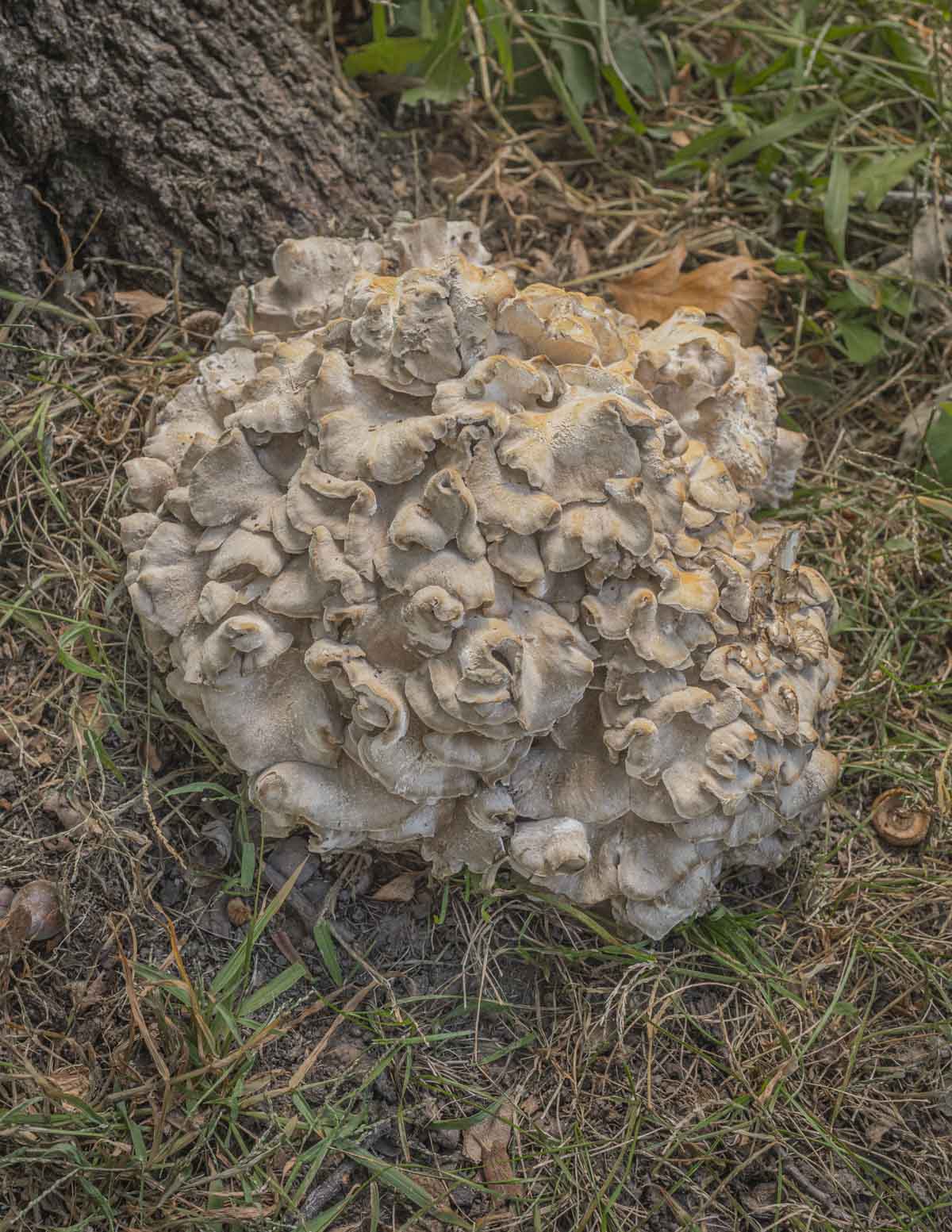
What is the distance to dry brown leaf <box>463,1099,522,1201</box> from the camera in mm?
2350

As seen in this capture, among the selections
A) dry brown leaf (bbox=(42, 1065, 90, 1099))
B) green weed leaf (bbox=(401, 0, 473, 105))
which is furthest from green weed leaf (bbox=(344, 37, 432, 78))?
dry brown leaf (bbox=(42, 1065, 90, 1099))

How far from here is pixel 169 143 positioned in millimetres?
2914

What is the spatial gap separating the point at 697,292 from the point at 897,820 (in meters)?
1.84

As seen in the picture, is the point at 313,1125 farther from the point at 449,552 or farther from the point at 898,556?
the point at 898,556

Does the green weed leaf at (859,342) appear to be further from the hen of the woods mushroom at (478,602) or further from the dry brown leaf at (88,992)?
the dry brown leaf at (88,992)

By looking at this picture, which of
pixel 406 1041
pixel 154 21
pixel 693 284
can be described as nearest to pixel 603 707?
pixel 406 1041

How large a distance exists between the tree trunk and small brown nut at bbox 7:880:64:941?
1.68 m

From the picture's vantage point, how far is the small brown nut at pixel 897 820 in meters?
2.86

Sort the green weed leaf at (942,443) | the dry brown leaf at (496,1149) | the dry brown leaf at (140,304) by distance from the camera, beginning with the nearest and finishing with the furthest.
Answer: the dry brown leaf at (496,1149), the dry brown leaf at (140,304), the green weed leaf at (942,443)

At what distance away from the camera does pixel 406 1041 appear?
2443mm

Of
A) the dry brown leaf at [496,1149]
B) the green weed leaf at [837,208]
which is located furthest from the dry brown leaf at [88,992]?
the green weed leaf at [837,208]

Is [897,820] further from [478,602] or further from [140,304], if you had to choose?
[140,304]

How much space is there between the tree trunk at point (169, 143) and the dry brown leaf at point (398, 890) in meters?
1.89

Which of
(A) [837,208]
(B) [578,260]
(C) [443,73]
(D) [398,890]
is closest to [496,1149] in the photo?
(D) [398,890]
